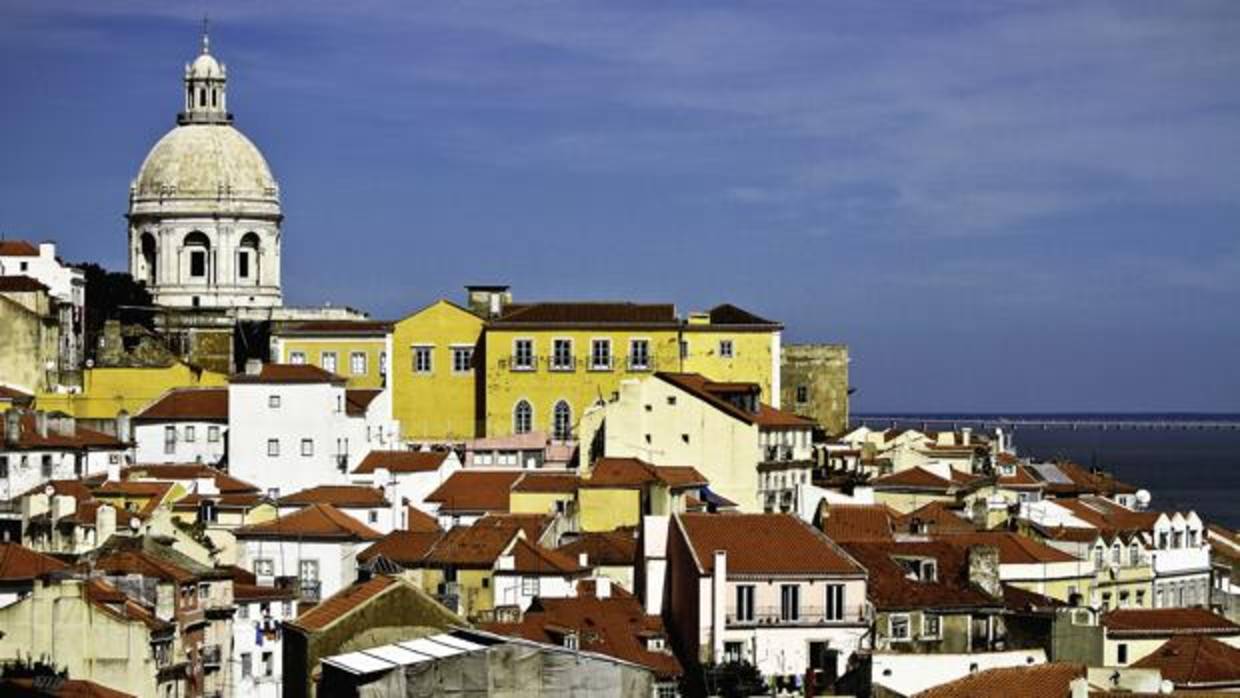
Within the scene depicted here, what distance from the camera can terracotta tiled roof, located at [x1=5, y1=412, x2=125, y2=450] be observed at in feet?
235

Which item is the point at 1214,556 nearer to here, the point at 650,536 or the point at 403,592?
the point at 650,536

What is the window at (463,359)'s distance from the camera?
81.7 meters

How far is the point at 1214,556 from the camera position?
242ft

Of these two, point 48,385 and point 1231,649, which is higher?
point 48,385

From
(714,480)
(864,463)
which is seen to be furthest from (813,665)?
(864,463)

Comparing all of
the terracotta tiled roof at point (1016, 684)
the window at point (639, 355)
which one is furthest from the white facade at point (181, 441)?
the terracotta tiled roof at point (1016, 684)

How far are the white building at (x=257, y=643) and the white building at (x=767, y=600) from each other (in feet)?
24.5

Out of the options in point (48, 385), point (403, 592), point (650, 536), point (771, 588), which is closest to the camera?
point (403, 592)

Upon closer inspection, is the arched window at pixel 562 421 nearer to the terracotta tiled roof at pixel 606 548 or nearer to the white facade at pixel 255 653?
the terracotta tiled roof at pixel 606 548

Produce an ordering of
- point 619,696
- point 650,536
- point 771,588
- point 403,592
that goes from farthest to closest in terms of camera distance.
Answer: point 650,536, point 771,588, point 403,592, point 619,696

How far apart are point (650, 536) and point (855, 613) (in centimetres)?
550

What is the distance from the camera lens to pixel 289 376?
75812 mm

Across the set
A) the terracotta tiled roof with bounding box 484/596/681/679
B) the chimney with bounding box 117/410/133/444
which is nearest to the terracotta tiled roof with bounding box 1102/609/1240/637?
the terracotta tiled roof with bounding box 484/596/681/679

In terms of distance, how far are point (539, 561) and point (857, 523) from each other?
8.14 m
